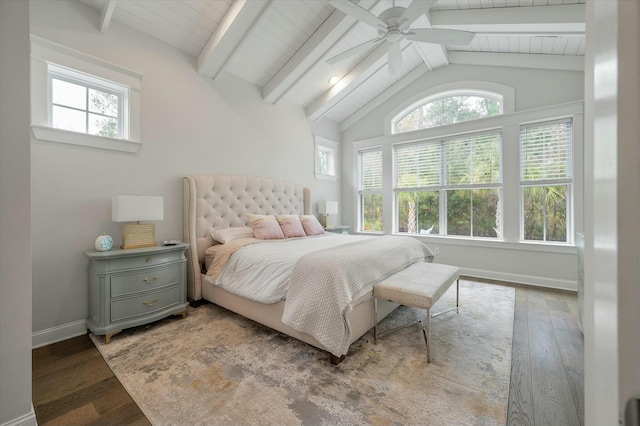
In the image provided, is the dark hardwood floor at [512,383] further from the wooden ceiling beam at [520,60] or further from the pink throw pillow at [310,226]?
the wooden ceiling beam at [520,60]

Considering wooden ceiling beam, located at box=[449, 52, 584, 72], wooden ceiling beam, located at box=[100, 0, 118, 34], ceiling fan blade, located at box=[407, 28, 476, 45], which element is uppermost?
wooden ceiling beam, located at box=[449, 52, 584, 72]

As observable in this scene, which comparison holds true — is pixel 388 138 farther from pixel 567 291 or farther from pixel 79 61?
pixel 79 61

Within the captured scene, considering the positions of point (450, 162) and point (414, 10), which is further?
point (450, 162)

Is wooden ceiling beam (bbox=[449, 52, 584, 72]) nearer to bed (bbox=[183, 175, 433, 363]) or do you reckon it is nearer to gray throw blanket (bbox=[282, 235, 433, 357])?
bed (bbox=[183, 175, 433, 363])

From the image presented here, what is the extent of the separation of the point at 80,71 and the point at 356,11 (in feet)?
8.63

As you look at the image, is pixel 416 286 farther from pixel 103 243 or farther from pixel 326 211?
pixel 326 211

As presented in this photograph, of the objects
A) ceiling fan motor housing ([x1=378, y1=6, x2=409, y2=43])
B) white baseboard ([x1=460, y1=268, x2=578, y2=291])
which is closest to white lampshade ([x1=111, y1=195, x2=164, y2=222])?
ceiling fan motor housing ([x1=378, y1=6, x2=409, y2=43])

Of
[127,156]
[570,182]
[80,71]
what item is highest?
[80,71]

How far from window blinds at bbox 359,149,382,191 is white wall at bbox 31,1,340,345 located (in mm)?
2215

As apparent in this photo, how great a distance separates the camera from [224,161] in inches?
148

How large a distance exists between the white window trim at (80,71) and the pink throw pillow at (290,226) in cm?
190

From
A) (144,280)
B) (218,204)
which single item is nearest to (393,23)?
(218,204)

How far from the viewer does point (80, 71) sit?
251 cm

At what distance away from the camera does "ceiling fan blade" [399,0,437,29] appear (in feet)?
6.88
